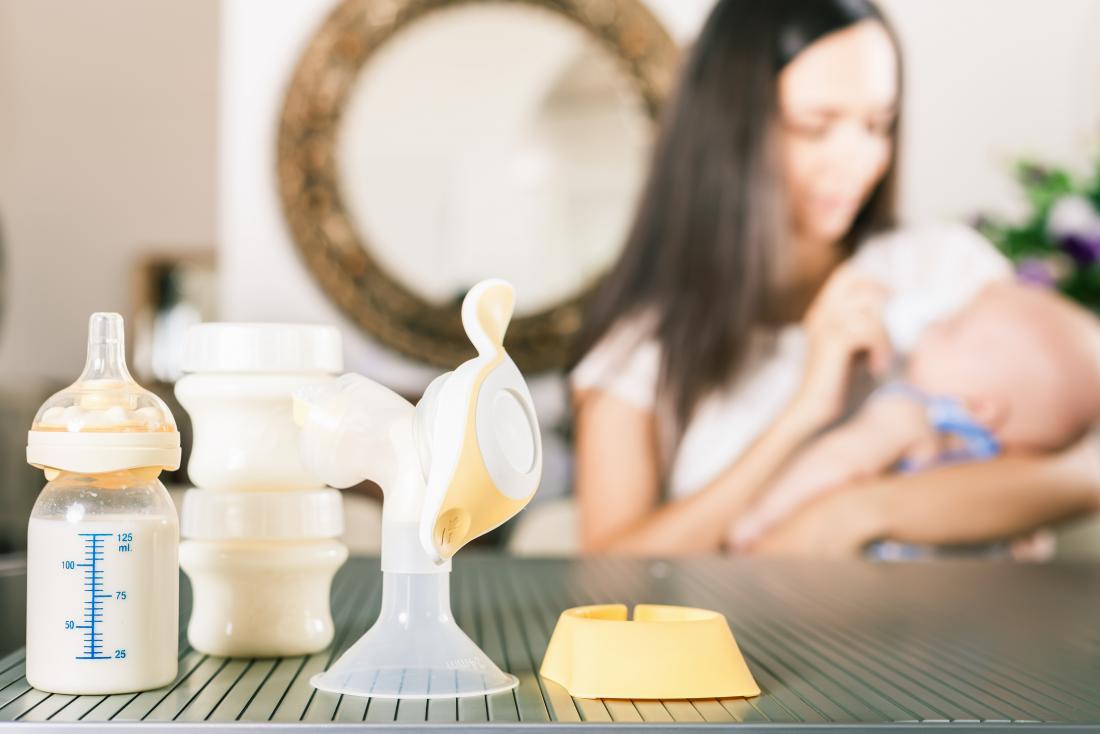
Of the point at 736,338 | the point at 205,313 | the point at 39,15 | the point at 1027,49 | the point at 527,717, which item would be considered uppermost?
the point at 39,15

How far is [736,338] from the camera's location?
6.55ft

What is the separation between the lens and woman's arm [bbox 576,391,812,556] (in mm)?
1977

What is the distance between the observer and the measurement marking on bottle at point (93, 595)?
0.62m

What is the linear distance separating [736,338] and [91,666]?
1.50 m

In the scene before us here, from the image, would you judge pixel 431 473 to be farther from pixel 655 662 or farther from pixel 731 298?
pixel 731 298

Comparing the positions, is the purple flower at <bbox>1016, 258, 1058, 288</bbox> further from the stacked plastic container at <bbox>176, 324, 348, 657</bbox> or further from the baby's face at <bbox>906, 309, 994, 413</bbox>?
the stacked plastic container at <bbox>176, 324, 348, 657</bbox>

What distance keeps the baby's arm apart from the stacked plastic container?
1346 mm

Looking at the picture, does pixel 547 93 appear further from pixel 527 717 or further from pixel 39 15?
pixel 39 15

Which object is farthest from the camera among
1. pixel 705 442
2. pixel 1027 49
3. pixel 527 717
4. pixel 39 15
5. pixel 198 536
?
pixel 39 15

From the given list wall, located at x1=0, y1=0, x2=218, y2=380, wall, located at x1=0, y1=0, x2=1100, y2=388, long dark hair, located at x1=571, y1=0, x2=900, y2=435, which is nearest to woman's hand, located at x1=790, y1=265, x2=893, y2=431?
long dark hair, located at x1=571, y1=0, x2=900, y2=435

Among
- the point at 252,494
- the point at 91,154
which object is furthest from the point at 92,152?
the point at 252,494

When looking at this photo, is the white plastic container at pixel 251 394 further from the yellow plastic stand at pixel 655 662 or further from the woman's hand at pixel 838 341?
the woman's hand at pixel 838 341

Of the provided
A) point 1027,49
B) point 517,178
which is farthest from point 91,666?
point 1027,49

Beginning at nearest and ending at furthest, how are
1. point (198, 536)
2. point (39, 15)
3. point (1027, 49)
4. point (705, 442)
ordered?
1. point (198, 536)
2. point (705, 442)
3. point (1027, 49)
4. point (39, 15)
